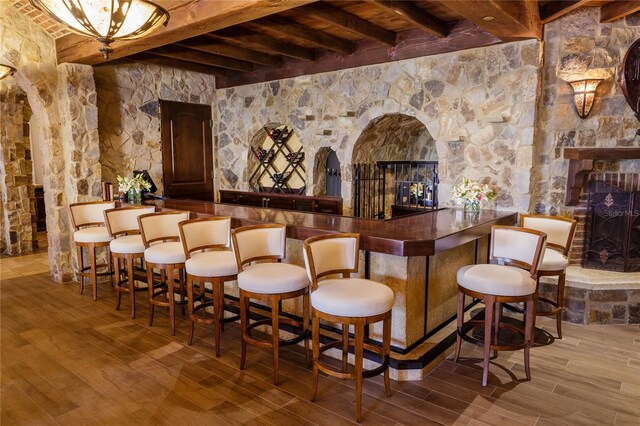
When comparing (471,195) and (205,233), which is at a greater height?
(471,195)

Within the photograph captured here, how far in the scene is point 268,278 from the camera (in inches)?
100.0

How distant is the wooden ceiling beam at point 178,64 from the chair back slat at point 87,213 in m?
1.80

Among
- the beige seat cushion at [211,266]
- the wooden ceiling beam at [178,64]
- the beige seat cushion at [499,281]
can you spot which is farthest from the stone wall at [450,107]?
the beige seat cushion at [211,266]

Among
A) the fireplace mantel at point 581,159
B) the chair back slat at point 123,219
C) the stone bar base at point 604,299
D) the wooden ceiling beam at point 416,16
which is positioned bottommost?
the stone bar base at point 604,299

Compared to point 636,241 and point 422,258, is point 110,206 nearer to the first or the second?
point 422,258

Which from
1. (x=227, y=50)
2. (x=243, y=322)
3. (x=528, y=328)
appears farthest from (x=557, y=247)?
(x=227, y=50)

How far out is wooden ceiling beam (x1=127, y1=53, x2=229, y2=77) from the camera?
5.00 metres

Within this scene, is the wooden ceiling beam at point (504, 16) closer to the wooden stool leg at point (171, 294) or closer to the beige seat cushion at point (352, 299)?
the beige seat cushion at point (352, 299)

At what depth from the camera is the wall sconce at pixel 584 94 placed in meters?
3.72

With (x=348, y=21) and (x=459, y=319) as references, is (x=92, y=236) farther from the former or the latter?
(x=459, y=319)

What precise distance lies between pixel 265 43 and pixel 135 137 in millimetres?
2220

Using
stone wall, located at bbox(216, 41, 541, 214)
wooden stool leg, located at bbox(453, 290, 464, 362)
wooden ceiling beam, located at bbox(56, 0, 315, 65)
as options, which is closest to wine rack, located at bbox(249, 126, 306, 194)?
stone wall, located at bbox(216, 41, 541, 214)

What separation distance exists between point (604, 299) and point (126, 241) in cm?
423

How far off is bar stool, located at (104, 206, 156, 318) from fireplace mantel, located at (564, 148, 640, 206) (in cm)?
393
